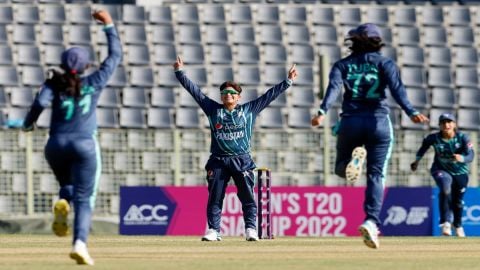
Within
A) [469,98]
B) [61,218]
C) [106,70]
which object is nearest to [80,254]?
[61,218]

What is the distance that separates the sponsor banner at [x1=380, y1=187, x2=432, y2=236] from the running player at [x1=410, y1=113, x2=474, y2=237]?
203 cm

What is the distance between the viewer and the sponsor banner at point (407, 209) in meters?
24.0

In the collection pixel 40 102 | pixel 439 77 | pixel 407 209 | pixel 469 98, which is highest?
pixel 439 77

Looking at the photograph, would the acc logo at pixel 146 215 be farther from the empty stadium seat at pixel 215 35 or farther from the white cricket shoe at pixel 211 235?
the white cricket shoe at pixel 211 235

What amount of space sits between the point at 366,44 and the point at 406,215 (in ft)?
35.4

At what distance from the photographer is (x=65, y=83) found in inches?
459

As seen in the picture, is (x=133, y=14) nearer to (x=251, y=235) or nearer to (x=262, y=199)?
(x=262, y=199)

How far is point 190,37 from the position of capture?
28297 millimetres

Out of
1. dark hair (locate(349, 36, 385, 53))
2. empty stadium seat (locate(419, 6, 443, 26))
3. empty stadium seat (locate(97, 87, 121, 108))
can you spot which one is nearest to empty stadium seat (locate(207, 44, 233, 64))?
empty stadium seat (locate(97, 87, 121, 108))

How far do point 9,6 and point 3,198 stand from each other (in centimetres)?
533

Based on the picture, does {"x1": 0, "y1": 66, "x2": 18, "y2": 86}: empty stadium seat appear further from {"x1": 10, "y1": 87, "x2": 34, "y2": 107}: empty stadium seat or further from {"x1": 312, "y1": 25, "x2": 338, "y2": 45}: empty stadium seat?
{"x1": 312, "y1": 25, "x2": 338, "y2": 45}: empty stadium seat

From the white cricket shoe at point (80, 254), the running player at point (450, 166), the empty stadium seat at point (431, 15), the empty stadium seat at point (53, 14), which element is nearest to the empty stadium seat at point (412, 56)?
the empty stadium seat at point (431, 15)

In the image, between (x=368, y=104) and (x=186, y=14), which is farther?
(x=186, y=14)

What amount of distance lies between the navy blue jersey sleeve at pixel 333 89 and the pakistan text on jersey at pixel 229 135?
333cm
